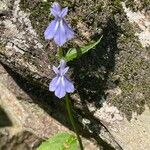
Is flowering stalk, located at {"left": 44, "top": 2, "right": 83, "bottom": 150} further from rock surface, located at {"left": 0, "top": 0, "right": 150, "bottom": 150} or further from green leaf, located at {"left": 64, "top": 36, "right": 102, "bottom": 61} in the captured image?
rock surface, located at {"left": 0, "top": 0, "right": 150, "bottom": 150}

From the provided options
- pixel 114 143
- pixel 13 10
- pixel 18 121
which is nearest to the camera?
pixel 13 10

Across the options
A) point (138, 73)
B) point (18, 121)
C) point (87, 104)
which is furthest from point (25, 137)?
point (138, 73)

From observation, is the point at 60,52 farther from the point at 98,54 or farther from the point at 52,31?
the point at 98,54

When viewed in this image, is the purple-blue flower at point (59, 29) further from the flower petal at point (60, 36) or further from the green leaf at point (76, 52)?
the green leaf at point (76, 52)

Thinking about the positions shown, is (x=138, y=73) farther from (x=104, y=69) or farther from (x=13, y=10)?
(x=13, y=10)

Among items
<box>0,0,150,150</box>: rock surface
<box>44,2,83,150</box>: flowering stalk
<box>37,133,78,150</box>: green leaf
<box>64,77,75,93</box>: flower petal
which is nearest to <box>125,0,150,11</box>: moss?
<box>0,0,150,150</box>: rock surface

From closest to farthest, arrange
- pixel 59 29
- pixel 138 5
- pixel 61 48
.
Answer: pixel 59 29 < pixel 61 48 < pixel 138 5

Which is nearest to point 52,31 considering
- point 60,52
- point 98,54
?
point 60,52

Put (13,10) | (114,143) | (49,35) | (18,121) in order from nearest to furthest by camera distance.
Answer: (49,35) → (13,10) → (114,143) → (18,121)
